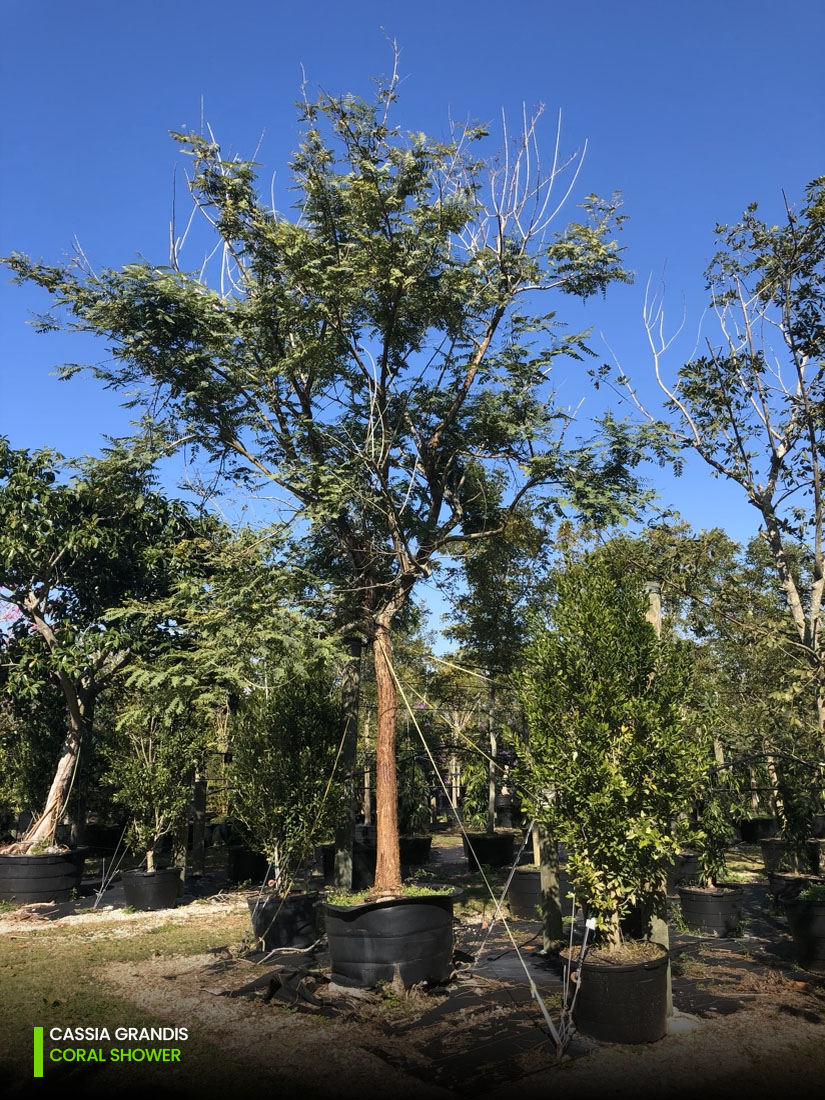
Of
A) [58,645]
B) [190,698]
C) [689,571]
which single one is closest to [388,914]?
[190,698]

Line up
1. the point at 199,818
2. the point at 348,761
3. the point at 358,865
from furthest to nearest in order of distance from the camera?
the point at 199,818
the point at 358,865
the point at 348,761

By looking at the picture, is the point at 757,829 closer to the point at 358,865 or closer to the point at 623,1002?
the point at 358,865

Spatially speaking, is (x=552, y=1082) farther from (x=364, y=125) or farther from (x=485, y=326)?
(x=364, y=125)

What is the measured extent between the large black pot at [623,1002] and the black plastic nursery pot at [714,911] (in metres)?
3.95

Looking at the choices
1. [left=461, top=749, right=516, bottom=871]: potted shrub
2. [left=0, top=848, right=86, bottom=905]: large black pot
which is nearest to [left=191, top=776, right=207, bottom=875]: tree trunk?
[left=0, top=848, right=86, bottom=905]: large black pot

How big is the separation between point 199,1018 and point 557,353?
24.1 ft

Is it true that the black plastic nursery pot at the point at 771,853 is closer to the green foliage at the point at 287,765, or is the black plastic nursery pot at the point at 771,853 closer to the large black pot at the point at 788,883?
the large black pot at the point at 788,883

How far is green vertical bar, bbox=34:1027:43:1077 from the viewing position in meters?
5.02

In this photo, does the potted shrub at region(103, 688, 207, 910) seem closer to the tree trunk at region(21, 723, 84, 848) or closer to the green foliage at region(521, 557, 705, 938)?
the tree trunk at region(21, 723, 84, 848)

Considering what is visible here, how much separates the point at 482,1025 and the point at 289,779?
385 cm

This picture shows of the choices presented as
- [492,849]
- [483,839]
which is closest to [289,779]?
[483,839]

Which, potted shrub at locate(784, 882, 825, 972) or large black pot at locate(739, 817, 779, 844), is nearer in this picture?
potted shrub at locate(784, 882, 825, 972)

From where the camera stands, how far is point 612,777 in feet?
19.3

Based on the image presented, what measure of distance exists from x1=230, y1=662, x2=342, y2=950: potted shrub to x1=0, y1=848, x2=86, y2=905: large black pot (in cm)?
430
